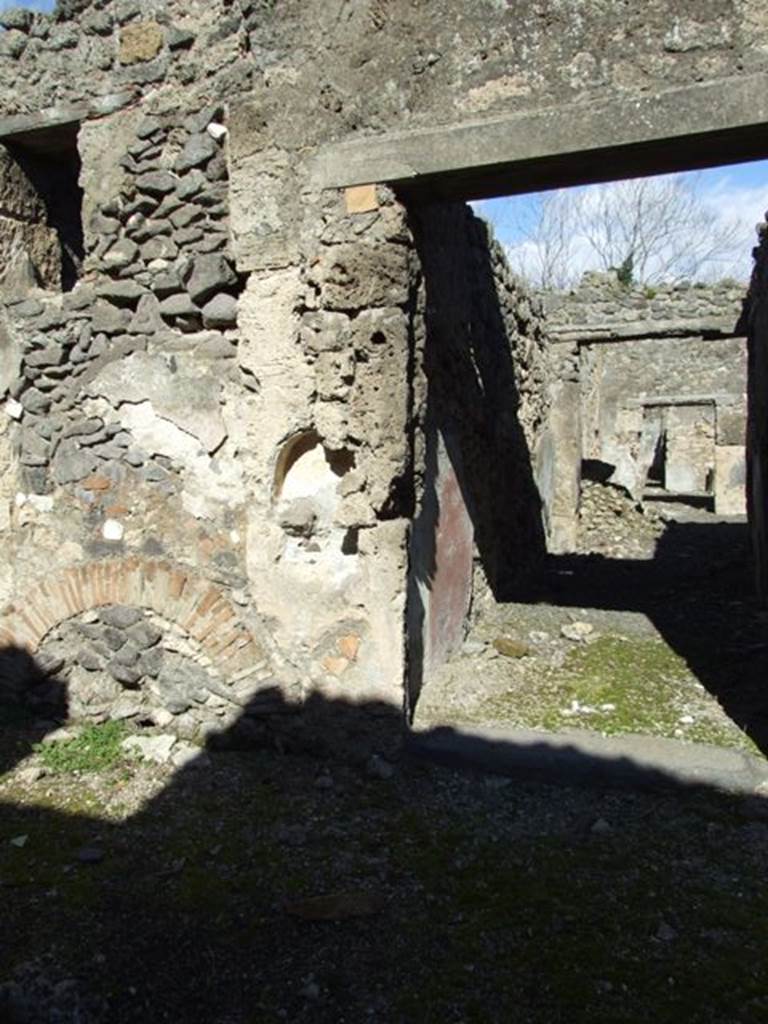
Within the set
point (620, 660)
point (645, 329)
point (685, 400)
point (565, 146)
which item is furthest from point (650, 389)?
point (565, 146)

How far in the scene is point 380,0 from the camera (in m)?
3.08

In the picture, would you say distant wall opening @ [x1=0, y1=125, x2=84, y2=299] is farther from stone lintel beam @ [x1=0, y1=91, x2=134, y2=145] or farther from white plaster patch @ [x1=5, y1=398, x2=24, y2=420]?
white plaster patch @ [x1=5, y1=398, x2=24, y2=420]

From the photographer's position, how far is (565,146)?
9.42 ft

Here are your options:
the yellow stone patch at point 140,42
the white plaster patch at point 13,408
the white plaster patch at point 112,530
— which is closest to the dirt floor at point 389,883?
the white plaster patch at point 112,530

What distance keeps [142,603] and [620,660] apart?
266 cm

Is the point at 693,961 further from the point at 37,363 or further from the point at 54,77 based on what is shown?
the point at 54,77

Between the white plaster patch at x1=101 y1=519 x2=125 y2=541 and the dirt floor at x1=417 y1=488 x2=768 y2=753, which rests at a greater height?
the white plaster patch at x1=101 y1=519 x2=125 y2=541

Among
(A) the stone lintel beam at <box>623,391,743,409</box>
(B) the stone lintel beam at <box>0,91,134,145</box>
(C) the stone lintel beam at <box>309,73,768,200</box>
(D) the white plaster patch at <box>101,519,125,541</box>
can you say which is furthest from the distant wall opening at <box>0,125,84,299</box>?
(A) the stone lintel beam at <box>623,391,743,409</box>

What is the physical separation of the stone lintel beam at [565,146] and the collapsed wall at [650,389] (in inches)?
257

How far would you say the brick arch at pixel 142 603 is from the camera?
3.53 m

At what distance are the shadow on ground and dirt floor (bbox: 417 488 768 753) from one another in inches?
20.7

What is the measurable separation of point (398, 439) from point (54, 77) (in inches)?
89.9

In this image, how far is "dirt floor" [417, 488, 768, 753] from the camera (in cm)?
371

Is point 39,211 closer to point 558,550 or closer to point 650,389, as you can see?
point 558,550
